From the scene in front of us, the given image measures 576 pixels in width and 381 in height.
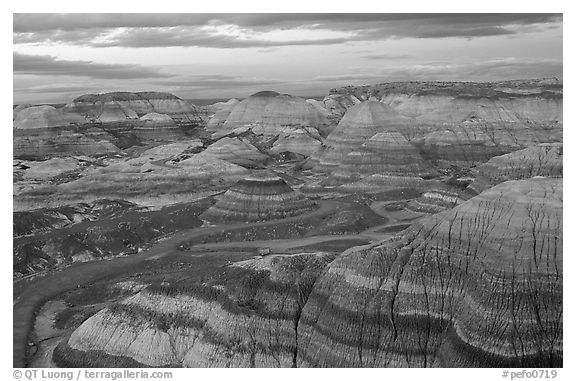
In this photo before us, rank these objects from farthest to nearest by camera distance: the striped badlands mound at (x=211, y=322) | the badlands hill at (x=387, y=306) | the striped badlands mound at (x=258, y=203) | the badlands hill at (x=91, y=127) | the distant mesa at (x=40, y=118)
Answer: the distant mesa at (x=40, y=118) < the badlands hill at (x=91, y=127) < the striped badlands mound at (x=258, y=203) < the striped badlands mound at (x=211, y=322) < the badlands hill at (x=387, y=306)

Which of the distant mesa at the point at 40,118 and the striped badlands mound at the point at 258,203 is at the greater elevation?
the distant mesa at the point at 40,118

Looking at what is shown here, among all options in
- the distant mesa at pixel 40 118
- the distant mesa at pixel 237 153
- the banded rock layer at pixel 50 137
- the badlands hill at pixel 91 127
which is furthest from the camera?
the distant mesa at pixel 40 118

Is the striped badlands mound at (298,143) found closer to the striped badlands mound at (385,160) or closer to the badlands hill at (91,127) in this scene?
the striped badlands mound at (385,160)

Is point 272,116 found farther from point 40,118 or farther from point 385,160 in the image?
point 385,160

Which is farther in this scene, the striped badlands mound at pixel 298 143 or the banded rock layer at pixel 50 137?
the banded rock layer at pixel 50 137

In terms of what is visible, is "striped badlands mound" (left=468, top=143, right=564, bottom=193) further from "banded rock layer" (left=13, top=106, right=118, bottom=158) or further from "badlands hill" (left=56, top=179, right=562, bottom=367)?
"banded rock layer" (left=13, top=106, right=118, bottom=158)

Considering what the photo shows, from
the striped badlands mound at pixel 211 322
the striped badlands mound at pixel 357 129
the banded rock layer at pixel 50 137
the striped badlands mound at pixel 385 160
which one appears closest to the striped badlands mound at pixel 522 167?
the striped badlands mound at pixel 385 160

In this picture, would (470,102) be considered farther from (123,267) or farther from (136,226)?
(123,267)
